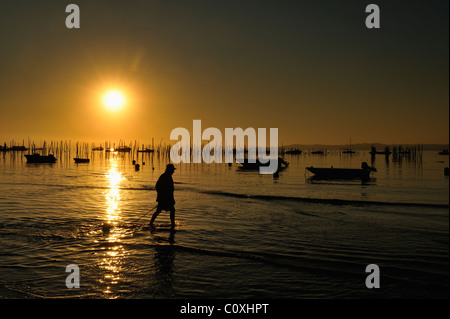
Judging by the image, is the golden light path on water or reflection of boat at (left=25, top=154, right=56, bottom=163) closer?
the golden light path on water

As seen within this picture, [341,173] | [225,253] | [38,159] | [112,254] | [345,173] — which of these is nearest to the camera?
[112,254]

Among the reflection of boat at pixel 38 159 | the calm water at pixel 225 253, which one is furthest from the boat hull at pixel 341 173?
the reflection of boat at pixel 38 159

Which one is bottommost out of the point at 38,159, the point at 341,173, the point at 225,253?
the point at 225,253

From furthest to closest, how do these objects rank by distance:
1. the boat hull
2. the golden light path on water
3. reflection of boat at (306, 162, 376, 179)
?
the boat hull, reflection of boat at (306, 162, 376, 179), the golden light path on water

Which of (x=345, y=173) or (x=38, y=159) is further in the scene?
(x=38, y=159)

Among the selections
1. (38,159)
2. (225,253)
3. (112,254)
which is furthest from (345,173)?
(38,159)

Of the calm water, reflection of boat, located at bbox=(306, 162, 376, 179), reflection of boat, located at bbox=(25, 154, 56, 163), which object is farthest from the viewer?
reflection of boat, located at bbox=(25, 154, 56, 163)

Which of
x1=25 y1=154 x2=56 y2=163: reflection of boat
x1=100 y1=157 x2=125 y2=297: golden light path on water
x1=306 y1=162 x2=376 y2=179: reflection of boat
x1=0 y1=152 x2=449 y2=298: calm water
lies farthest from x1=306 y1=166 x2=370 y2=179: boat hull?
x1=25 y1=154 x2=56 y2=163: reflection of boat

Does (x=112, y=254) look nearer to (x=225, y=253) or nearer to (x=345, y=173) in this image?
(x=225, y=253)

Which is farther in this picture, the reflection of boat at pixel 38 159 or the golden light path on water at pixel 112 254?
the reflection of boat at pixel 38 159

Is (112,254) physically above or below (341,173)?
below

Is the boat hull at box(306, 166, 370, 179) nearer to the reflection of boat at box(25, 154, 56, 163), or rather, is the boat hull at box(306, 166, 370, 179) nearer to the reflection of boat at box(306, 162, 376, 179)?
the reflection of boat at box(306, 162, 376, 179)

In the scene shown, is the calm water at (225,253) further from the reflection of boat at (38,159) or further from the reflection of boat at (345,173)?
the reflection of boat at (38,159)

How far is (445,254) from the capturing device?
11.2m
